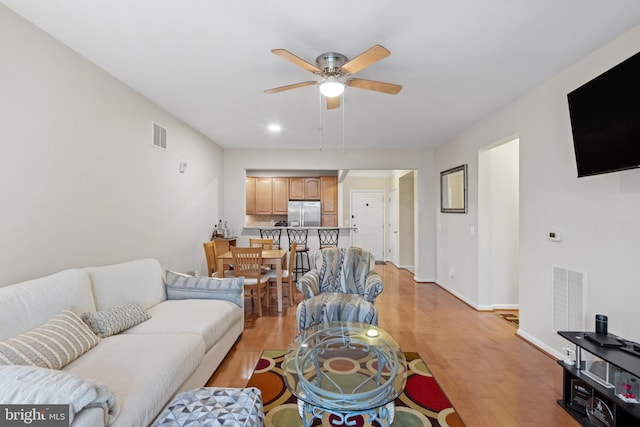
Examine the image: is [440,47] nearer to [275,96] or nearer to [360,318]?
[275,96]

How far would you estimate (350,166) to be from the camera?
18.8 ft

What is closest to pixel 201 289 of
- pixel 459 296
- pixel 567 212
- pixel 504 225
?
pixel 567 212

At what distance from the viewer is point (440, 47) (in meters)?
2.22

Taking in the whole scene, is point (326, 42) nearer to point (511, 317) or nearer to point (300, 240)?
point (511, 317)

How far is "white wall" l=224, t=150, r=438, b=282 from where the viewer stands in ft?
18.6

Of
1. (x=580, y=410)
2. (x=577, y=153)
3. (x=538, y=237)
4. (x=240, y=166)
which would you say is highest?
(x=240, y=166)

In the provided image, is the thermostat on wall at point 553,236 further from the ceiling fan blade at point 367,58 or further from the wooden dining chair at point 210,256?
the wooden dining chair at point 210,256

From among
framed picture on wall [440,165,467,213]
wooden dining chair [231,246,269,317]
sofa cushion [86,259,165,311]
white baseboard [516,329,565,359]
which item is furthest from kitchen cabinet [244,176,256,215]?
white baseboard [516,329,565,359]

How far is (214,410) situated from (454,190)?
4.58 meters

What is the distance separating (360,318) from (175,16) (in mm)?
2733

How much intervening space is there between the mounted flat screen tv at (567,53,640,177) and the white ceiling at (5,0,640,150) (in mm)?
397

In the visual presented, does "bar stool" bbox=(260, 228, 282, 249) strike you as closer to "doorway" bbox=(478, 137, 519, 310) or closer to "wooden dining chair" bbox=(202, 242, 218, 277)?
"wooden dining chair" bbox=(202, 242, 218, 277)

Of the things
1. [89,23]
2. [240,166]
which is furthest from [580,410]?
[240,166]

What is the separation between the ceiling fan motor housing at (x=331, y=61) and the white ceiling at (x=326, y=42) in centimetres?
5
